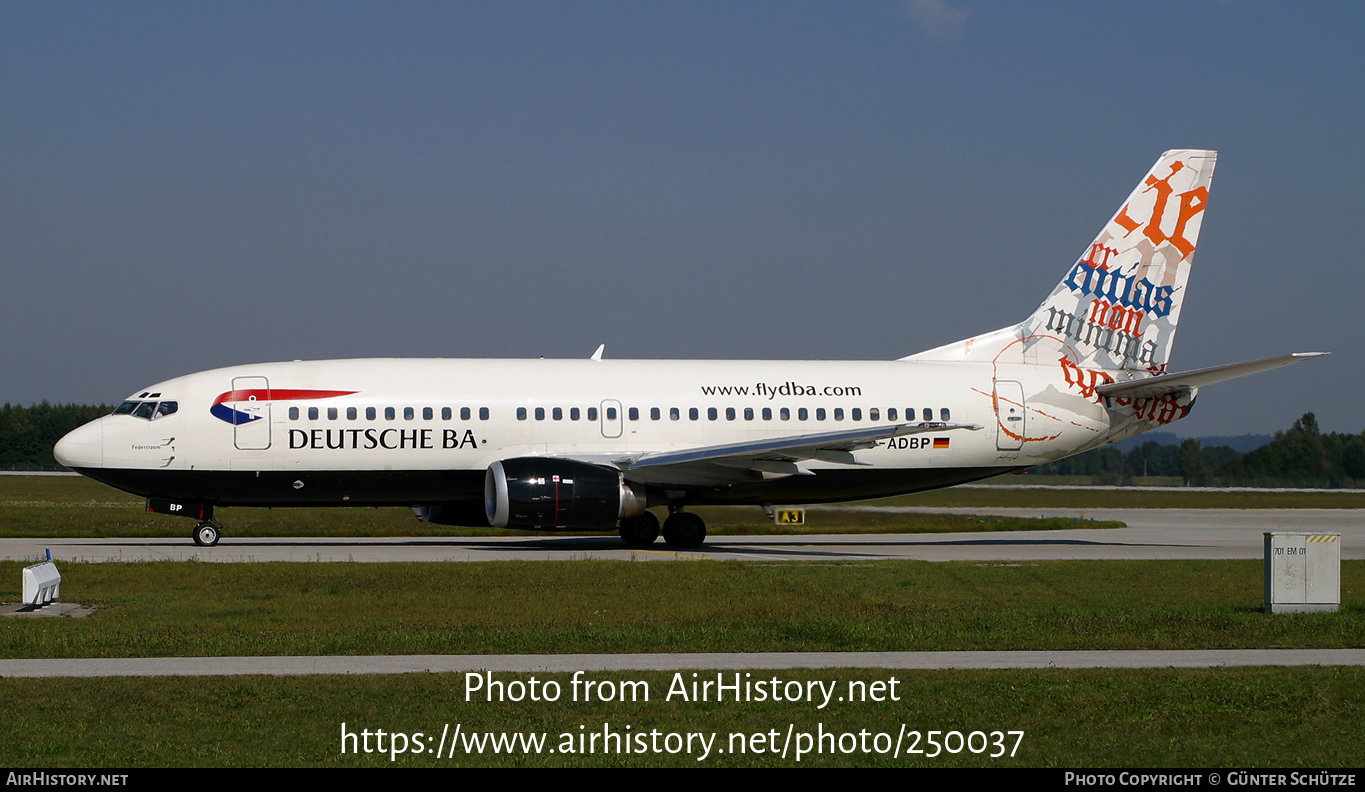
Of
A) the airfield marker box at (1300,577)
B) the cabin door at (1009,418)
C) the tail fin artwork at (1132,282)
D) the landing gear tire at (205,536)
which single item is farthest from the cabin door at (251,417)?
the airfield marker box at (1300,577)

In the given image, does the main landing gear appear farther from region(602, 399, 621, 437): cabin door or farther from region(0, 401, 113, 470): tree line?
region(0, 401, 113, 470): tree line

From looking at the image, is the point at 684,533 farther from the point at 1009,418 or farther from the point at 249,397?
the point at 249,397

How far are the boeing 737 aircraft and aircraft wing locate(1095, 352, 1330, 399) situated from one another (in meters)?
0.07

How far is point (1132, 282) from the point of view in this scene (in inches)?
1315

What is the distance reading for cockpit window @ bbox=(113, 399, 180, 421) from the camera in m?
28.3

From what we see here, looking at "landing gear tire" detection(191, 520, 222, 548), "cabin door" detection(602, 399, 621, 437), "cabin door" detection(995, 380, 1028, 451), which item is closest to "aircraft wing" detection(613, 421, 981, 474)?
"cabin door" detection(602, 399, 621, 437)

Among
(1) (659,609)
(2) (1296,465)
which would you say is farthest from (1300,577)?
(2) (1296,465)

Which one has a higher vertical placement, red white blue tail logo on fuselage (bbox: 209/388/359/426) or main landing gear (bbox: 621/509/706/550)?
red white blue tail logo on fuselage (bbox: 209/388/359/426)

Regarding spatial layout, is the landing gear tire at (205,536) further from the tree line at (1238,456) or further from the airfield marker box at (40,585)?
the tree line at (1238,456)

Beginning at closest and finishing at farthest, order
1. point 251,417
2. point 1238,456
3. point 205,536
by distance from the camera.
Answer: point 251,417
point 205,536
point 1238,456

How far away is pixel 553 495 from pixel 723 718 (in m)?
16.8

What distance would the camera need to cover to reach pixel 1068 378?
3297cm

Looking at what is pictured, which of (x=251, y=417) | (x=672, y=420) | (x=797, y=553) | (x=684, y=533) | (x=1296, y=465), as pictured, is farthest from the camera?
(x=1296, y=465)
